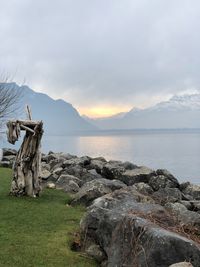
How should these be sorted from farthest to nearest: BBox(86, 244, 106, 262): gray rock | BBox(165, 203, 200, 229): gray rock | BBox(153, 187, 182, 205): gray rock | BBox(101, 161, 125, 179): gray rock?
BBox(101, 161, 125, 179): gray rock < BBox(153, 187, 182, 205): gray rock < BBox(165, 203, 200, 229): gray rock < BBox(86, 244, 106, 262): gray rock

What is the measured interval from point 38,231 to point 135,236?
151 inches

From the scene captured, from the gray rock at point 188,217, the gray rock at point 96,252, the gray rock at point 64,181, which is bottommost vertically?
the gray rock at point 96,252

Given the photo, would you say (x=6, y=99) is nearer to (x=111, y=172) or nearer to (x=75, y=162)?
(x=75, y=162)

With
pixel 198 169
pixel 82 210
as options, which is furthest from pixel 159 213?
pixel 198 169

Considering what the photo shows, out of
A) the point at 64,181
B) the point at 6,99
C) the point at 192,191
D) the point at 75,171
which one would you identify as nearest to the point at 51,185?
the point at 64,181

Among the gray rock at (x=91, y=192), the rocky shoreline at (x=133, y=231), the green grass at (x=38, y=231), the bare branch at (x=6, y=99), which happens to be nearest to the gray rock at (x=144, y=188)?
the rocky shoreline at (x=133, y=231)

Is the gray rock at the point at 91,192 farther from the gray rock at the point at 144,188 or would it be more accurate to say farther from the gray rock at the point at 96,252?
the gray rock at the point at 144,188

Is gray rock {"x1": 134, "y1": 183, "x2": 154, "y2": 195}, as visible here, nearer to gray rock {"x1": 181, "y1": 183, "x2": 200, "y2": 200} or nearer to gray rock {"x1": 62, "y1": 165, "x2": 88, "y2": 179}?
gray rock {"x1": 62, "y1": 165, "x2": 88, "y2": 179}

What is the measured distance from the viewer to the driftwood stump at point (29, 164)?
52.2ft

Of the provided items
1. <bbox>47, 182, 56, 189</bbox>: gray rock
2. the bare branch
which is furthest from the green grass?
the bare branch

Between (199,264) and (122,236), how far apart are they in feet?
5.14

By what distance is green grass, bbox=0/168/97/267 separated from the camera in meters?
9.92

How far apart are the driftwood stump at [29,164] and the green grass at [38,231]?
431 mm

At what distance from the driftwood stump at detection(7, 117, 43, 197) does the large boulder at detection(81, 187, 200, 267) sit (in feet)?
16.5
